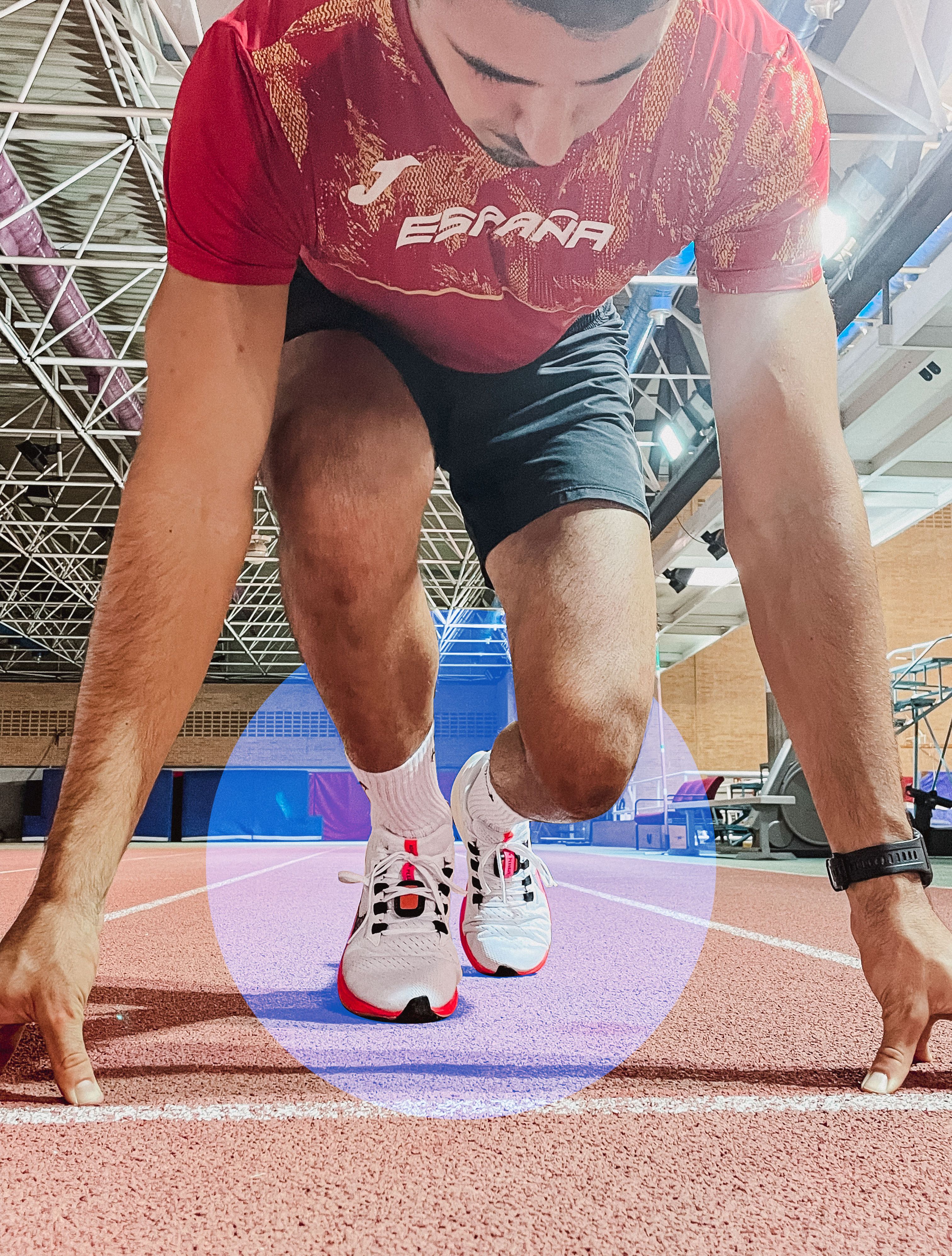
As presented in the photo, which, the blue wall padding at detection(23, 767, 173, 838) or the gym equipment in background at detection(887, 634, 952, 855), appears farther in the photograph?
the blue wall padding at detection(23, 767, 173, 838)

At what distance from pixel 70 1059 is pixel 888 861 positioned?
90 cm

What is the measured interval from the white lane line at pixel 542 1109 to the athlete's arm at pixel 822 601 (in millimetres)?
62

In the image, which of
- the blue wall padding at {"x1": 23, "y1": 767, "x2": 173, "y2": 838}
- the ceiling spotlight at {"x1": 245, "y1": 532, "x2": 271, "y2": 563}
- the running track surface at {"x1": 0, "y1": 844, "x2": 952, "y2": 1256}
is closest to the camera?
the running track surface at {"x1": 0, "y1": 844, "x2": 952, "y2": 1256}

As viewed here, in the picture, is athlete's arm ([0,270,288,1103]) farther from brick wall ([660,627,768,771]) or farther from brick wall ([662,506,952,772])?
brick wall ([660,627,768,771])

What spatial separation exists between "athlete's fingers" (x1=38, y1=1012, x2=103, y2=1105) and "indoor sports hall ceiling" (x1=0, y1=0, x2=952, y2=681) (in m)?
6.06

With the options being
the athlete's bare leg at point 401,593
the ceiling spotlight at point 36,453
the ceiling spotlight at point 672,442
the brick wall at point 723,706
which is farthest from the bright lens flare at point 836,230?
the brick wall at point 723,706

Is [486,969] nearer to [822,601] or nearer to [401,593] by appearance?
[401,593]

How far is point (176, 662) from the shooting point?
1281 mm

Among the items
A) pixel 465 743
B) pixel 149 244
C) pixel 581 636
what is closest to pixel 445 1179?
pixel 581 636

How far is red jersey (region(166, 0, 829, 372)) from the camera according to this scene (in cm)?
128

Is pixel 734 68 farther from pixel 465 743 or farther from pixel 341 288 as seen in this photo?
pixel 465 743

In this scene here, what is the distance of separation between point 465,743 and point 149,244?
684 inches

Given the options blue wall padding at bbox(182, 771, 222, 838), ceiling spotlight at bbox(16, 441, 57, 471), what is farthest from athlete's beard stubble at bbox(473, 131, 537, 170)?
blue wall padding at bbox(182, 771, 222, 838)
